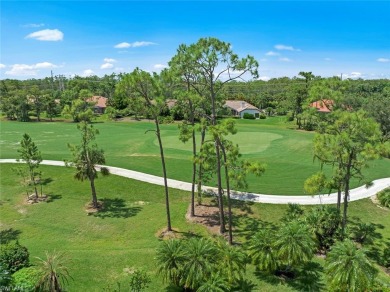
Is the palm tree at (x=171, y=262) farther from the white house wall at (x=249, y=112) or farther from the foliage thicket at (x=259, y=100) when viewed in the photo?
the white house wall at (x=249, y=112)

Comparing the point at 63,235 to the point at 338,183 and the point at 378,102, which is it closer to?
the point at 338,183

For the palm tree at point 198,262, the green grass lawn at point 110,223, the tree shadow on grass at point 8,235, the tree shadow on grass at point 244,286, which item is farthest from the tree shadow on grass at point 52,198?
the tree shadow on grass at point 244,286

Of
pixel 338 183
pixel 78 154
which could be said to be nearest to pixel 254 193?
pixel 338 183

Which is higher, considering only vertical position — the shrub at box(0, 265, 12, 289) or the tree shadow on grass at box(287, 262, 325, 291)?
the shrub at box(0, 265, 12, 289)

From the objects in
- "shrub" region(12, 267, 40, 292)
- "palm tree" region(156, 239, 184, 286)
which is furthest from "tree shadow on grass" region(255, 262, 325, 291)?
A: "shrub" region(12, 267, 40, 292)

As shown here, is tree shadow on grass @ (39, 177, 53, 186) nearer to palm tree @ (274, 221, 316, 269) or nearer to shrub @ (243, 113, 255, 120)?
palm tree @ (274, 221, 316, 269)

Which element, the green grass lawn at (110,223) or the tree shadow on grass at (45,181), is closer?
the green grass lawn at (110,223)
